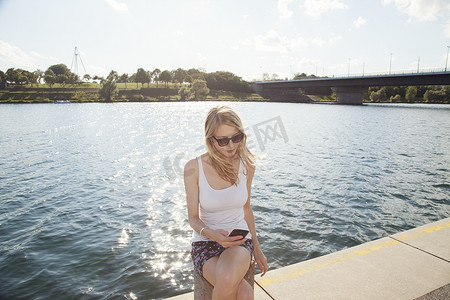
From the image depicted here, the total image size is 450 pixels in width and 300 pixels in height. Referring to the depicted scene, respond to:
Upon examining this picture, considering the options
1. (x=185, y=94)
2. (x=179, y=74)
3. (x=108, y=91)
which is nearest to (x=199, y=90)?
(x=185, y=94)

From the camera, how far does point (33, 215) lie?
9.56 meters

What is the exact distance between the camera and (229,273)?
109 inches

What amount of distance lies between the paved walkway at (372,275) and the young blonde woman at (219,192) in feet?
2.39

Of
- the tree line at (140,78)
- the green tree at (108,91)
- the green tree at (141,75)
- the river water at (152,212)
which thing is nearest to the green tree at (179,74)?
the tree line at (140,78)

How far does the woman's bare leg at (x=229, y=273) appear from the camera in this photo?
2762 millimetres

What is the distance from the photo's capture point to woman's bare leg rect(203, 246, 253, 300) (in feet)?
9.06

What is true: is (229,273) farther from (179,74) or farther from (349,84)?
(179,74)

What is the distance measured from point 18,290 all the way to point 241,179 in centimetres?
550

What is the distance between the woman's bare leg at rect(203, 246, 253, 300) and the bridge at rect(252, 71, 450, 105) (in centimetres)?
8247

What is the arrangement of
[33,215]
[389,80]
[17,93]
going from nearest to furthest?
[33,215], [389,80], [17,93]

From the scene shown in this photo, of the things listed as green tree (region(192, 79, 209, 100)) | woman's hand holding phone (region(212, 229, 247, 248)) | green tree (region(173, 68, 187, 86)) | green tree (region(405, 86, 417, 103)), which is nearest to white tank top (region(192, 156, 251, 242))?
woman's hand holding phone (region(212, 229, 247, 248))

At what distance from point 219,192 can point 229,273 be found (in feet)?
3.02

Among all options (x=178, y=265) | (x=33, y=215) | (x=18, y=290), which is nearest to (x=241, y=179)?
(x=178, y=265)

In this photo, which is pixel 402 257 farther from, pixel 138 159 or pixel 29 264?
pixel 138 159
